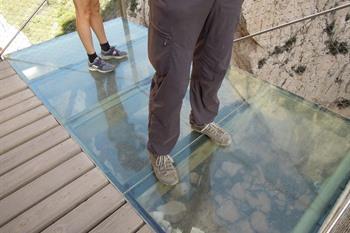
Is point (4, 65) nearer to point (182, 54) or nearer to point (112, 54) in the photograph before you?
point (112, 54)

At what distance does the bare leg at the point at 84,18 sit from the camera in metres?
1.74

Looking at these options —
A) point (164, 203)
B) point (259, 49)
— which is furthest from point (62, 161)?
point (259, 49)

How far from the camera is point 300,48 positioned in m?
5.15

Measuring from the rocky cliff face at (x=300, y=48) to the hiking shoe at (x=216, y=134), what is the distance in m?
3.59

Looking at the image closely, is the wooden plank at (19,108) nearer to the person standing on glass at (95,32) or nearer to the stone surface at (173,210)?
the person standing on glass at (95,32)

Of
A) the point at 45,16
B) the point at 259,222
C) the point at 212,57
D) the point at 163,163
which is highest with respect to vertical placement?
the point at 212,57

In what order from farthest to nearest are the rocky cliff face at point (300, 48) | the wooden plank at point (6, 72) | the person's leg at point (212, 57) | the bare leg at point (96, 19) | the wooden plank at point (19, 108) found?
the rocky cliff face at point (300, 48) < the wooden plank at point (6, 72) < the bare leg at point (96, 19) < the wooden plank at point (19, 108) < the person's leg at point (212, 57)

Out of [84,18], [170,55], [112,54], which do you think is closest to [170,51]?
[170,55]

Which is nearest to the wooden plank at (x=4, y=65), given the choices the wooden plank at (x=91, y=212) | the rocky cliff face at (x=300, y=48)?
the wooden plank at (x=91, y=212)

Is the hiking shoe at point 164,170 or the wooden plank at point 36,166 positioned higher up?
the wooden plank at point 36,166

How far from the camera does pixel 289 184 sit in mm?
1320

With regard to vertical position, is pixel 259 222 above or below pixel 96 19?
below

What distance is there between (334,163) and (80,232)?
117 centimetres

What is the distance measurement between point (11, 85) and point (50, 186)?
0.94 metres
